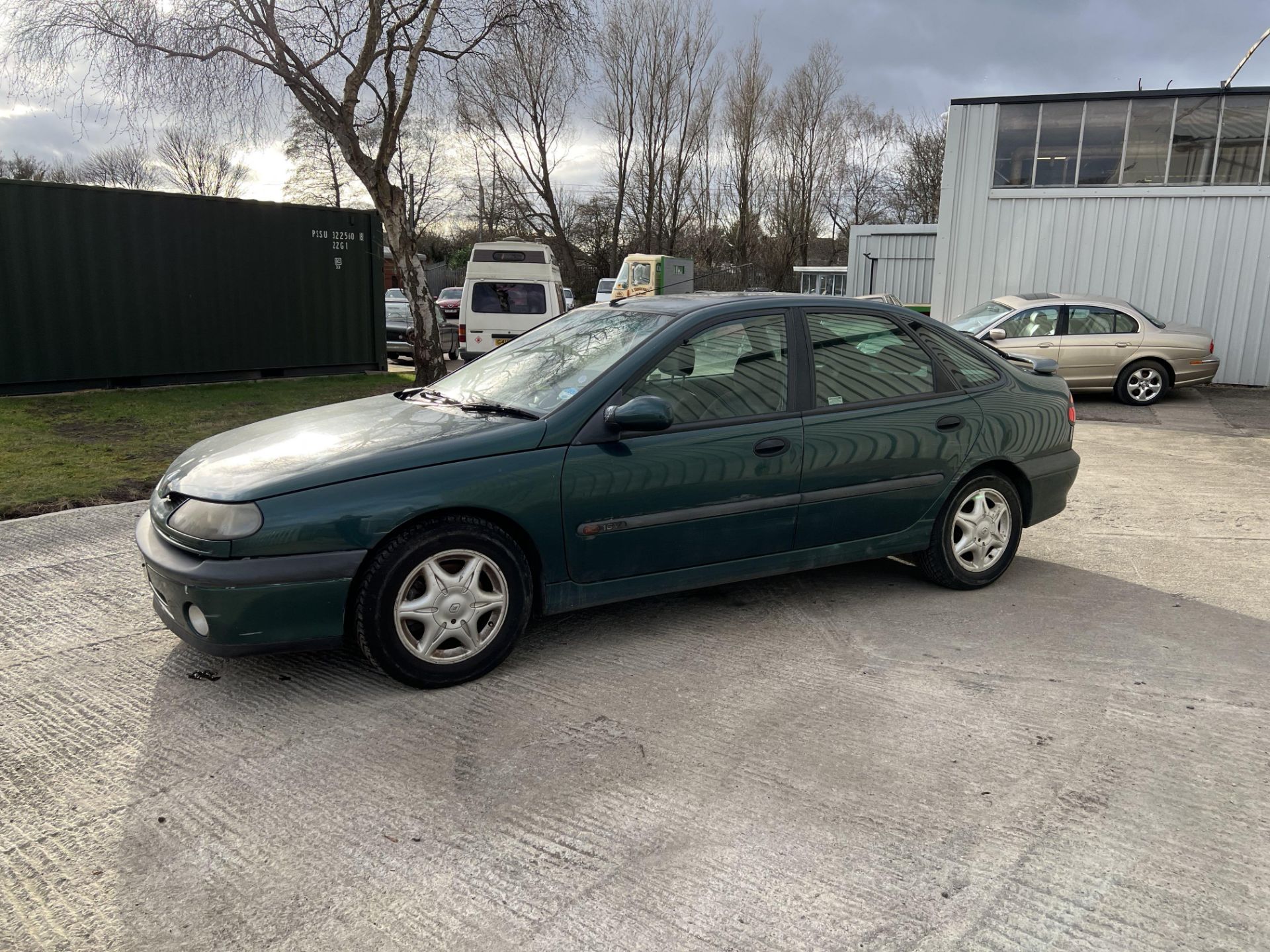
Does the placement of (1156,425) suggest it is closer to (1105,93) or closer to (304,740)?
(1105,93)

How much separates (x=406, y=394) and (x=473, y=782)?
94.5 inches

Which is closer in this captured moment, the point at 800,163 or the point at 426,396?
the point at 426,396

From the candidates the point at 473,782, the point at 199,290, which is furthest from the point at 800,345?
the point at 199,290

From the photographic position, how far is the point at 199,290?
44.3 feet

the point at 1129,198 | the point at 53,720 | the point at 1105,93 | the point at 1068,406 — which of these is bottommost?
the point at 53,720

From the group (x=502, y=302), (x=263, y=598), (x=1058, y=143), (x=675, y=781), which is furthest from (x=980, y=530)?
(x=1058, y=143)

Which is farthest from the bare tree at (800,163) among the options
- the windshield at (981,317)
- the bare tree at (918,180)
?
the windshield at (981,317)

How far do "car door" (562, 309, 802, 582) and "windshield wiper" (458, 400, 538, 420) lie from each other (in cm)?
28

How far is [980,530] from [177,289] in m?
12.2

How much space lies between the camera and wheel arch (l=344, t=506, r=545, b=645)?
11.4ft

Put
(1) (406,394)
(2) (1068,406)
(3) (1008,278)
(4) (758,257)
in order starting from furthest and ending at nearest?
1. (4) (758,257)
2. (3) (1008,278)
3. (2) (1068,406)
4. (1) (406,394)

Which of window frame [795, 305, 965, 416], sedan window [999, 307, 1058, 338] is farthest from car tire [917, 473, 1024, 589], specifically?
sedan window [999, 307, 1058, 338]

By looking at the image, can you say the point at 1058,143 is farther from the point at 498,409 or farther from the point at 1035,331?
the point at 498,409

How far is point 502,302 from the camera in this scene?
16047 millimetres
